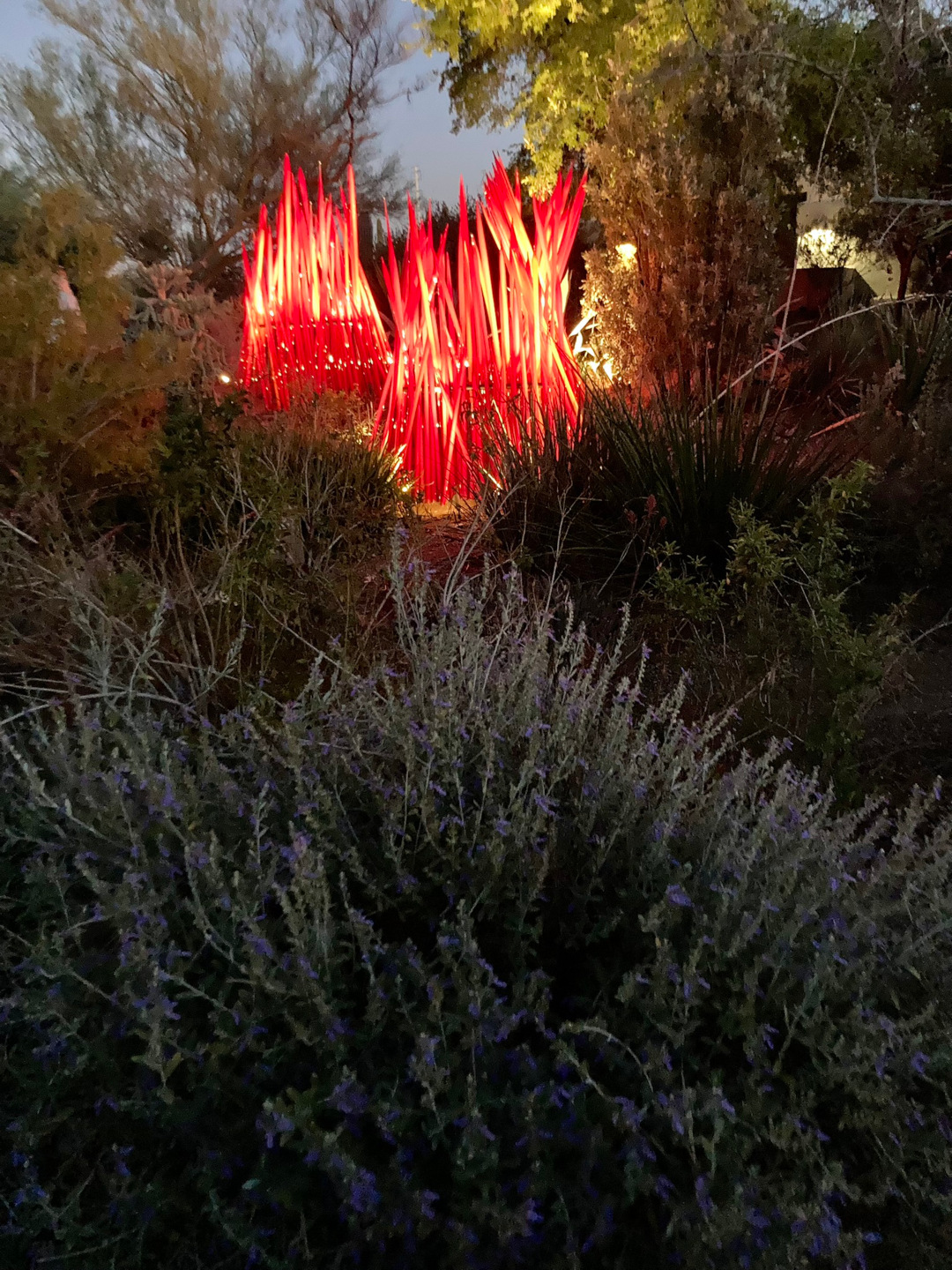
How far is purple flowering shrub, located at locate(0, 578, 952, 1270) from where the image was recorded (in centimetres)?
111

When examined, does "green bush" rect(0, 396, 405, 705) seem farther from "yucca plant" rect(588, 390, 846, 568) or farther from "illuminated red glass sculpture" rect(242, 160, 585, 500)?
"yucca plant" rect(588, 390, 846, 568)

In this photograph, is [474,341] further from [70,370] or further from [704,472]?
[70,370]

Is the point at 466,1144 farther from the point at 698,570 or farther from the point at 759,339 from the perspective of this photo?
the point at 759,339

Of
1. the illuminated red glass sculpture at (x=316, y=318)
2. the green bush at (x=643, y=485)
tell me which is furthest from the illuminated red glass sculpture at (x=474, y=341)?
the green bush at (x=643, y=485)

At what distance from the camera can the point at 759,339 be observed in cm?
549

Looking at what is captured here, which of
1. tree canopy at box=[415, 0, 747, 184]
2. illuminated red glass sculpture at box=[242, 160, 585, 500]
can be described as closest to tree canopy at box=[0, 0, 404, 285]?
tree canopy at box=[415, 0, 747, 184]

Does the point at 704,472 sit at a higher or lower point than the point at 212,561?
higher

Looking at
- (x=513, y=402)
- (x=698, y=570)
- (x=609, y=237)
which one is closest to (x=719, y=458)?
(x=698, y=570)

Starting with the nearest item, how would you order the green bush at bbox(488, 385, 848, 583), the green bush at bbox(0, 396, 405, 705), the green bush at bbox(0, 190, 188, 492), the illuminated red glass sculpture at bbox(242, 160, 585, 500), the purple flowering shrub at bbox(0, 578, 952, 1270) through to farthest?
the purple flowering shrub at bbox(0, 578, 952, 1270) → the green bush at bbox(0, 396, 405, 705) → the green bush at bbox(0, 190, 188, 492) → the green bush at bbox(488, 385, 848, 583) → the illuminated red glass sculpture at bbox(242, 160, 585, 500)

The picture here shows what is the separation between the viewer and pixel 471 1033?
118 centimetres

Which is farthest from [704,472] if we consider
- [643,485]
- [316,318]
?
[316,318]

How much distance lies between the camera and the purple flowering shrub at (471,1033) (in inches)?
43.8

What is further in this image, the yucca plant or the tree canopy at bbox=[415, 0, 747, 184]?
the tree canopy at bbox=[415, 0, 747, 184]

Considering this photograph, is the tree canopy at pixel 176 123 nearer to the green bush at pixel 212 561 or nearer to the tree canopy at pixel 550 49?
the tree canopy at pixel 550 49
